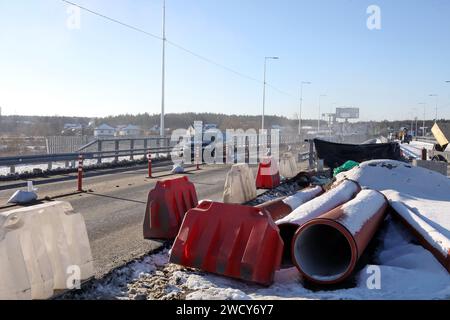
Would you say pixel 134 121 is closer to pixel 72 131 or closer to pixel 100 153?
pixel 72 131

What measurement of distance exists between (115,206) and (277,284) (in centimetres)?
649

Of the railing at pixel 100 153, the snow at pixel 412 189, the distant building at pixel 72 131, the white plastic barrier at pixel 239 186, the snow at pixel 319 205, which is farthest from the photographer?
the distant building at pixel 72 131

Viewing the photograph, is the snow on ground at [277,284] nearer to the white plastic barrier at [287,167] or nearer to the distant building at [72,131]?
the white plastic barrier at [287,167]

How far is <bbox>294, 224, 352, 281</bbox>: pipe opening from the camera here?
538 cm

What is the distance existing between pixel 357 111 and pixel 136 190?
123m

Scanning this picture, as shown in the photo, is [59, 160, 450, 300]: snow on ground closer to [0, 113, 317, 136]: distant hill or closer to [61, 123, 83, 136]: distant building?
[61, 123, 83, 136]: distant building

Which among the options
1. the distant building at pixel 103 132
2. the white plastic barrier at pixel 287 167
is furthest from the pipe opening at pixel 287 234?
the distant building at pixel 103 132

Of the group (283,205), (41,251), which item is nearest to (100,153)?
(283,205)

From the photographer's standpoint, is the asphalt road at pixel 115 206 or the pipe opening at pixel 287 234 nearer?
the pipe opening at pixel 287 234

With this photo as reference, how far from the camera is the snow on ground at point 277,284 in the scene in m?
4.86

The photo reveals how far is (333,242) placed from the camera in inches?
247

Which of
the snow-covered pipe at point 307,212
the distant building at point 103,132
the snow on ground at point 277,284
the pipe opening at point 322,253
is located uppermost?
the distant building at point 103,132

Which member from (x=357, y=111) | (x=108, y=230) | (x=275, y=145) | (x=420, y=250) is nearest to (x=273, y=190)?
(x=108, y=230)

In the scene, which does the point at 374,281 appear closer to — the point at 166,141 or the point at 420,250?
the point at 420,250
